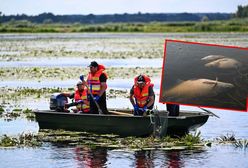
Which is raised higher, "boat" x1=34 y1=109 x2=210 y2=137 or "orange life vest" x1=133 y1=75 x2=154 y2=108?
"orange life vest" x1=133 y1=75 x2=154 y2=108

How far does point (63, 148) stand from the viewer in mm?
20516

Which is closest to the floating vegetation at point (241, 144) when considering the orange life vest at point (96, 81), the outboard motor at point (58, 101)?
the orange life vest at point (96, 81)

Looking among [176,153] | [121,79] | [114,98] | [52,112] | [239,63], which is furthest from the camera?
[121,79]

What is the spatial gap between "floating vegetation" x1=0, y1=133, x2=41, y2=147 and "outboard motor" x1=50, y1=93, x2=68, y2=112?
155cm

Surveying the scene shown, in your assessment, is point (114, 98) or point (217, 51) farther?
point (114, 98)

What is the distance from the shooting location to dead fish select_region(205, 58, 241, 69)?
69.5ft

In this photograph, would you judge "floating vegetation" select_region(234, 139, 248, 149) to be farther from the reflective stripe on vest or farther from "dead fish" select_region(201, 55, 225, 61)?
the reflective stripe on vest

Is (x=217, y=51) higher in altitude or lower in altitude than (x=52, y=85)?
higher

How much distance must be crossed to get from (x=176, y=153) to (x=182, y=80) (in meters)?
2.58

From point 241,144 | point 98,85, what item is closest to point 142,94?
point 98,85

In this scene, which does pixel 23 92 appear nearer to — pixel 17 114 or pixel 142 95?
pixel 17 114

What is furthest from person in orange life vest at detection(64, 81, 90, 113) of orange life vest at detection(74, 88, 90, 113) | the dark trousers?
the dark trousers

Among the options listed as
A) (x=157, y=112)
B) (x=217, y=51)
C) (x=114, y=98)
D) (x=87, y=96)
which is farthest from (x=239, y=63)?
(x=114, y=98)

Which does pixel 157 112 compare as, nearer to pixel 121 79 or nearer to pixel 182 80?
pixel 182 80
